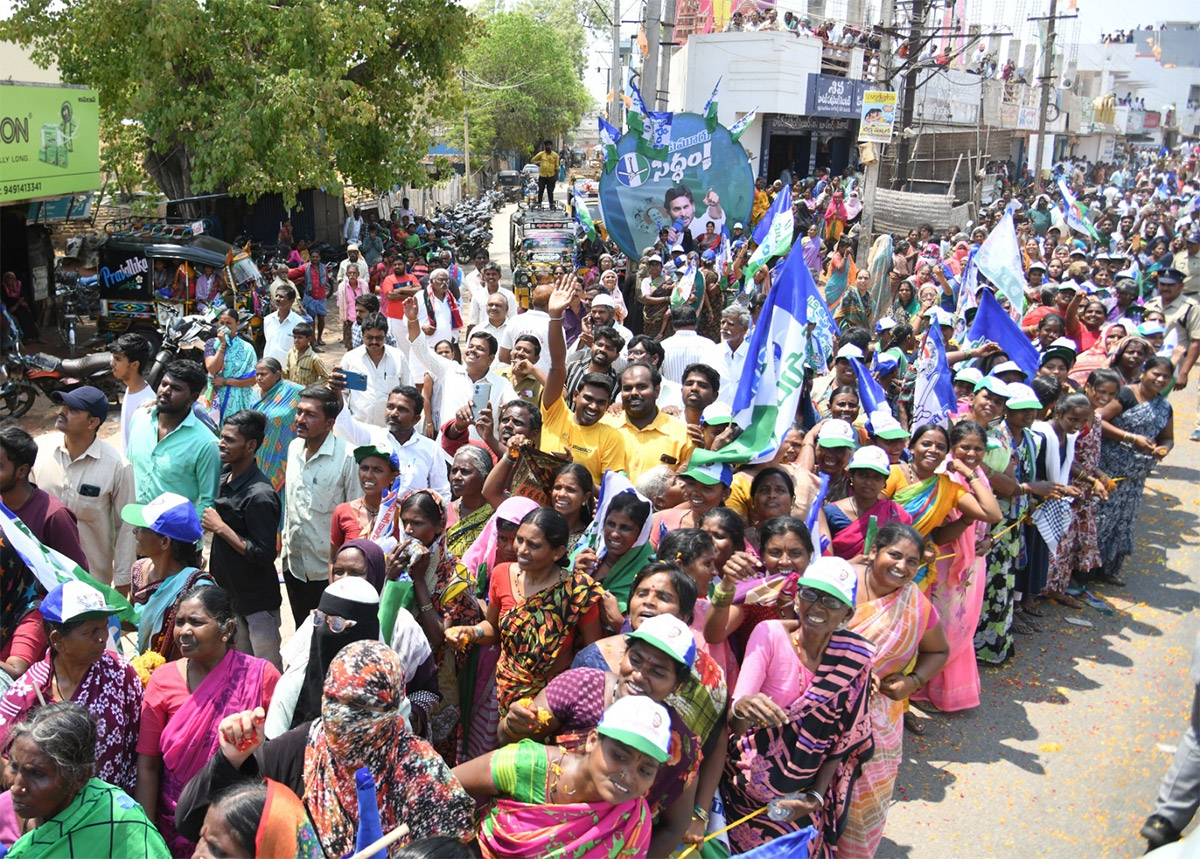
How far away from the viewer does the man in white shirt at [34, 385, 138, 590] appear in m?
4.70

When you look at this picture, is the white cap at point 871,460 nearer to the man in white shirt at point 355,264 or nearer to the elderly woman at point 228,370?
the elderly woman at point 228,370

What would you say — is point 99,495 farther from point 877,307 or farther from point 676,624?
point 877,307

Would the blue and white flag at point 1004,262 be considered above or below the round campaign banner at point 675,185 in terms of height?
below

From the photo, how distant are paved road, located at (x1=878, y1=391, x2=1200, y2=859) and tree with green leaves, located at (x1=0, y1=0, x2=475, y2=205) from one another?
12360 millimetres

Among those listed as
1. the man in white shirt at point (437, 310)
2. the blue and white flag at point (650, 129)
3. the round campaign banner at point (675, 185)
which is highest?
the blue and white flag at point (650, 129)

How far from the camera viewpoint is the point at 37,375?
10484mm

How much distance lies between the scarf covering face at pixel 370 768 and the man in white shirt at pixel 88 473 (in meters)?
2.78

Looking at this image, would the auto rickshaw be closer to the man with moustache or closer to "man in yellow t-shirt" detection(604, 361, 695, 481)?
the man with moustache

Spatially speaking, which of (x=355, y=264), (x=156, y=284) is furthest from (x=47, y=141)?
(x=355, y=264)

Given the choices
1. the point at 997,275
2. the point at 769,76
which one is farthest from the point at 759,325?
the point at 769,76

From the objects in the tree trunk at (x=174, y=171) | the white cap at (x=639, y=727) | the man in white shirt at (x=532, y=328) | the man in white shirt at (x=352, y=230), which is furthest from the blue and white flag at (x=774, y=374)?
the man in white shirt at (x=352, y=230)

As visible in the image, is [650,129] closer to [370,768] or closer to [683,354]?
[683,354]

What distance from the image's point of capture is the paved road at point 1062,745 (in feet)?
14.6

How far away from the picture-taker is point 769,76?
26609mm
